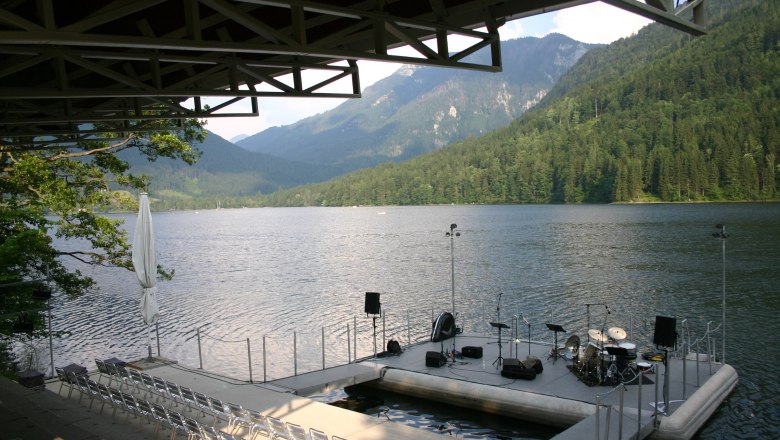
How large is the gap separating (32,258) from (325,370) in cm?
955

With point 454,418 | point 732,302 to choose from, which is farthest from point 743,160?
point 454,418

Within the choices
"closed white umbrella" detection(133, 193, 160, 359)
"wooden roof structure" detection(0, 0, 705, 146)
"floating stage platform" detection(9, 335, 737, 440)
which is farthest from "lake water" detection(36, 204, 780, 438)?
"wooden roof structure" detection(0, 0, 705, 146)

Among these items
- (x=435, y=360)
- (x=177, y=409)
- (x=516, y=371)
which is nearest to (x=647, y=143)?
(x=435, y=360)

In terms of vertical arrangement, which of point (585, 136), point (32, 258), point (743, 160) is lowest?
point (32, 258)

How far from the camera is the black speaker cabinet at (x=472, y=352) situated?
1642 centimetres

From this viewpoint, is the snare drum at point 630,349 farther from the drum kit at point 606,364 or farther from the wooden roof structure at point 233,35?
the wooden roof structure at point 233,35

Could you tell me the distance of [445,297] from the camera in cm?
3322

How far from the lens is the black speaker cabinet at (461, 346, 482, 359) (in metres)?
16.4

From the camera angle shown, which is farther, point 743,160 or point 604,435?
point 743,160

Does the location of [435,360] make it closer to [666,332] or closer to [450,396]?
[450,396]

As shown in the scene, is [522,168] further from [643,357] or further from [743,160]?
[643,357]

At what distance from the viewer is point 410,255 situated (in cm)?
5450

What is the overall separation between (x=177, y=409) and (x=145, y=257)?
14.3ft

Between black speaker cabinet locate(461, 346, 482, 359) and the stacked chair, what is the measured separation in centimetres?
724
